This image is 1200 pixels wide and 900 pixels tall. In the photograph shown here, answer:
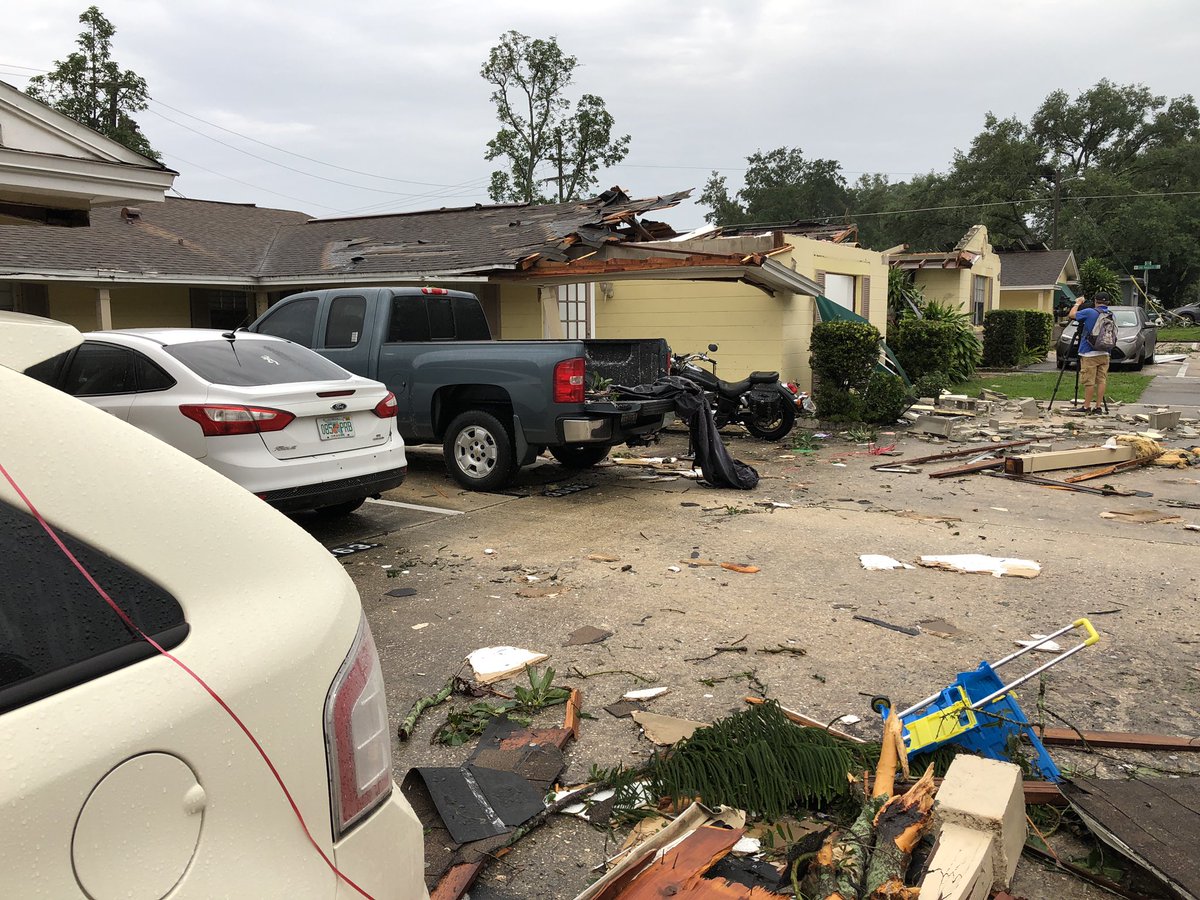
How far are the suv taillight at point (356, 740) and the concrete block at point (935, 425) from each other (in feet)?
42.2

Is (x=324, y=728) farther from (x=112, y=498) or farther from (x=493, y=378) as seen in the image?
(x=493, y=378)

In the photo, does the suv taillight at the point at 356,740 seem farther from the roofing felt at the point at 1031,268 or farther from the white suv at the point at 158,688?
the roofing felt at the point at 1031,268

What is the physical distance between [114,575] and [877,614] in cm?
495

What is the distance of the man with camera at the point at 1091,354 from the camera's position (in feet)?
50.0

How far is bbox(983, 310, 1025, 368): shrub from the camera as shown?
91.4 feet

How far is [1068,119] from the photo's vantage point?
68812 mm

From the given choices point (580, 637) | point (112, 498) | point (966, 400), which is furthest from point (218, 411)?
point (966, 400)

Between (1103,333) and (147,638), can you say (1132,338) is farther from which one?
(147,638)

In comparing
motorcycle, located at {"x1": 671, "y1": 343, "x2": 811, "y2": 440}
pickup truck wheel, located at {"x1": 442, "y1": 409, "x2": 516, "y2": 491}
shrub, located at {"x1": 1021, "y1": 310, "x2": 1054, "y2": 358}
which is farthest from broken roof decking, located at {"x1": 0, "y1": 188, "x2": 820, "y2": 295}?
shrub, located at {"x1": 1021, "y1": 310, "x2": 1054, "y2": 358}

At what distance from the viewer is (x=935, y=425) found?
13523mm

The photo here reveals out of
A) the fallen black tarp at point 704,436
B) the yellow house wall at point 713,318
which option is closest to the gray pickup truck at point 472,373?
the fallen black tarp at point 704,436

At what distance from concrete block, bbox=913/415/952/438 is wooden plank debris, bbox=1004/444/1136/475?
2743mm

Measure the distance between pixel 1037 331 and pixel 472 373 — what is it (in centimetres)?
2713

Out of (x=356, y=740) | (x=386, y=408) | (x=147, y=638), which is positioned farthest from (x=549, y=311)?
(x=147, y=638)
